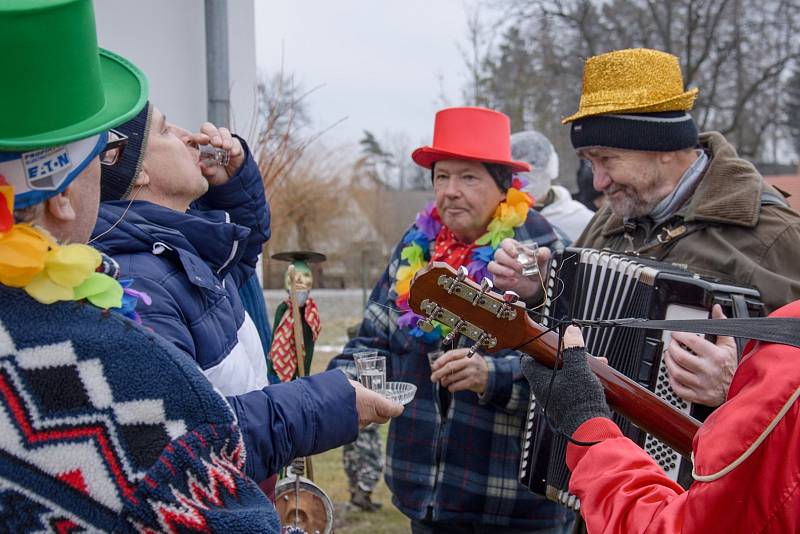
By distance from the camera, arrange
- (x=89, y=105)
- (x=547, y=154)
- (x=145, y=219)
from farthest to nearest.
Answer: (x=547, y=154) < (x=145, y=219) < (x=89, y=105)

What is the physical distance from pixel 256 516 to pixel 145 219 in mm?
907

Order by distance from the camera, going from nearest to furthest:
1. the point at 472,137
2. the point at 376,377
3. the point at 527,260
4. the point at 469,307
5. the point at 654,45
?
the point at 469,307 → the point at 376,377 → the point at 527,260 → the point at 472,137 → the point at 654,45

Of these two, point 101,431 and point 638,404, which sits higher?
point 101,431

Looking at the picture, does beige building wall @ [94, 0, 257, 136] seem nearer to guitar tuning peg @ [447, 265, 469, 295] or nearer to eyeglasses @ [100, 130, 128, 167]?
eyeglasses @ [100, 130, 128, 167]

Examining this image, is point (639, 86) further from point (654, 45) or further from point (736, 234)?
point (654, 45)

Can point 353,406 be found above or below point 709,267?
below

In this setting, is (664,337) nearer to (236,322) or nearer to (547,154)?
(236,322)

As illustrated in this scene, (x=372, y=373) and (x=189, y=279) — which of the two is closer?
(x=189, y=279)

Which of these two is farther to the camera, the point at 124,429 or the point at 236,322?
the point at 236,322

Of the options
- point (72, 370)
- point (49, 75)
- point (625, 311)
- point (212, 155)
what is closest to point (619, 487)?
point (625, 311)

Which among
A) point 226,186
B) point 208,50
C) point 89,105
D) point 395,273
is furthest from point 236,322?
point 208,50

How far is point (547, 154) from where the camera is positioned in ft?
17.5

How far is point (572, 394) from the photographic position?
180 cm

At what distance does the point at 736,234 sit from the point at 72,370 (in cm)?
217
